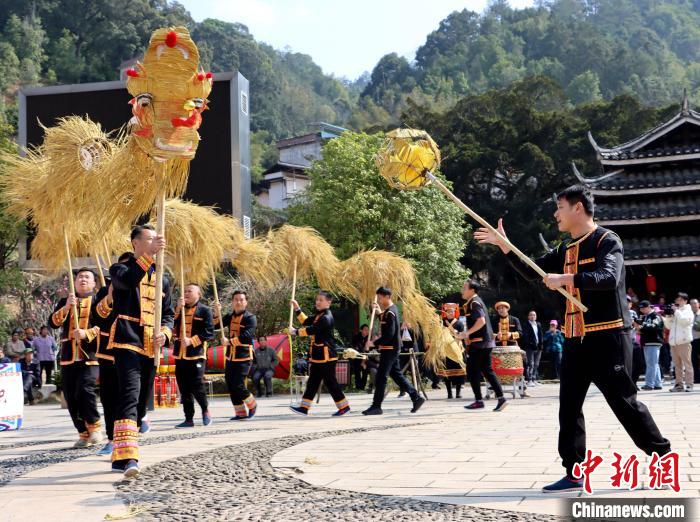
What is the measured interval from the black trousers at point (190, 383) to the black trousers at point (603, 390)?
680 cm

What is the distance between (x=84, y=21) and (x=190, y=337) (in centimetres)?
7289

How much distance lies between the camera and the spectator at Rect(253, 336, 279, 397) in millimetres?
20406

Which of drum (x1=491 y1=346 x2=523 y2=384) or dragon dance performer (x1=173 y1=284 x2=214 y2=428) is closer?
dragon dance performer (x1=173 y1=284 x2=214 y2=428)

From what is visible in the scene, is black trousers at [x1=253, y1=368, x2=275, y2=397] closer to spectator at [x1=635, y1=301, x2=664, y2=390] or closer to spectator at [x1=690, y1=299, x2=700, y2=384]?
spectator at [x1=635, y1=301, x2=664, y2=390]

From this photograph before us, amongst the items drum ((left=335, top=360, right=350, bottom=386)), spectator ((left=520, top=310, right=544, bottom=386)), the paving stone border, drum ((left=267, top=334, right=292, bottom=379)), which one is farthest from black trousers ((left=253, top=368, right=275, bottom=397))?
the paving stone border

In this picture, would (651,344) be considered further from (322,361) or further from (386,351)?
(322,361)

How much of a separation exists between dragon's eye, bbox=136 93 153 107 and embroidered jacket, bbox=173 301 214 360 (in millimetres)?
4720

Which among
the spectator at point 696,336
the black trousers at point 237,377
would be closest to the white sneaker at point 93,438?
the black trousers at point 237,377

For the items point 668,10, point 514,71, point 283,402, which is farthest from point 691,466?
point 668,10

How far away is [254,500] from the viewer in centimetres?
602

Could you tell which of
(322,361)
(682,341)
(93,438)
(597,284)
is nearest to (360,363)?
(682,341)

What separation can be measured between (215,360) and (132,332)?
14229 millimetres

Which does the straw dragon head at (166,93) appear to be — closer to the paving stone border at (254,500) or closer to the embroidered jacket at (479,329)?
the paving stone border at (254,500)

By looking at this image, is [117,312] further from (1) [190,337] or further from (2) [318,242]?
(2) [318,242]
